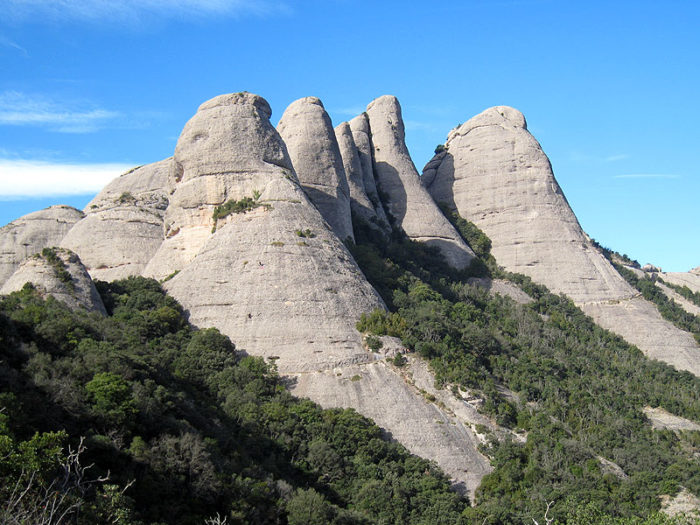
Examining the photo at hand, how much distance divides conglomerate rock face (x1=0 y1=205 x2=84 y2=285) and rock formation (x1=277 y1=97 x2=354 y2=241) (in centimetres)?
1735

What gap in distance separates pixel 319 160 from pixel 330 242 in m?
12.9

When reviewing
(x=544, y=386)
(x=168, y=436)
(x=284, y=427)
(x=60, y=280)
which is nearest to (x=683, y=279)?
(x=544, y=386)

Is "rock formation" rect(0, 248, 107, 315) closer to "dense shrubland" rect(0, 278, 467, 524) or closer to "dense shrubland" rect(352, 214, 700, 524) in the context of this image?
"dense shrubland" rect(0, 278, 467, 524)

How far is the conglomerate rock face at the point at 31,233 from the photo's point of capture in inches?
1977

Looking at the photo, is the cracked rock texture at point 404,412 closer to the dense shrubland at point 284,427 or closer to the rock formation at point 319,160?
the dense shrubland at point 284,427

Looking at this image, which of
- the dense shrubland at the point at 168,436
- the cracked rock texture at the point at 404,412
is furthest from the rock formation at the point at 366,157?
the dense shrubland at the point at 168,436

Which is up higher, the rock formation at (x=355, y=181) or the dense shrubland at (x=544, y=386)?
the rock formation at (x=355, y=181)

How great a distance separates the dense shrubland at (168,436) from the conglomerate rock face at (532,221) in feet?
79.1

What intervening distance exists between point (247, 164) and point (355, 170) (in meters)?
14.2

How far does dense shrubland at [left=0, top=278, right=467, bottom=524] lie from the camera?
16219mm

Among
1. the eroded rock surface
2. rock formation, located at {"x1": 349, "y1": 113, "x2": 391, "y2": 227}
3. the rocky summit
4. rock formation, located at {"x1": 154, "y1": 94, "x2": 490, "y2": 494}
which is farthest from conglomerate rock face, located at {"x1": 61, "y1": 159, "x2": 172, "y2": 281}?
rock formation, located at {"x1": 349, "y1": 113, "x2": 391, "y2": 227}

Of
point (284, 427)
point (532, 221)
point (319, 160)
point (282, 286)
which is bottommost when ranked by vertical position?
point (284, 427)

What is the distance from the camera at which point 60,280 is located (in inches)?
1236

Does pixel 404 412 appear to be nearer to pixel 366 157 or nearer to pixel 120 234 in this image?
pixel 120 234
